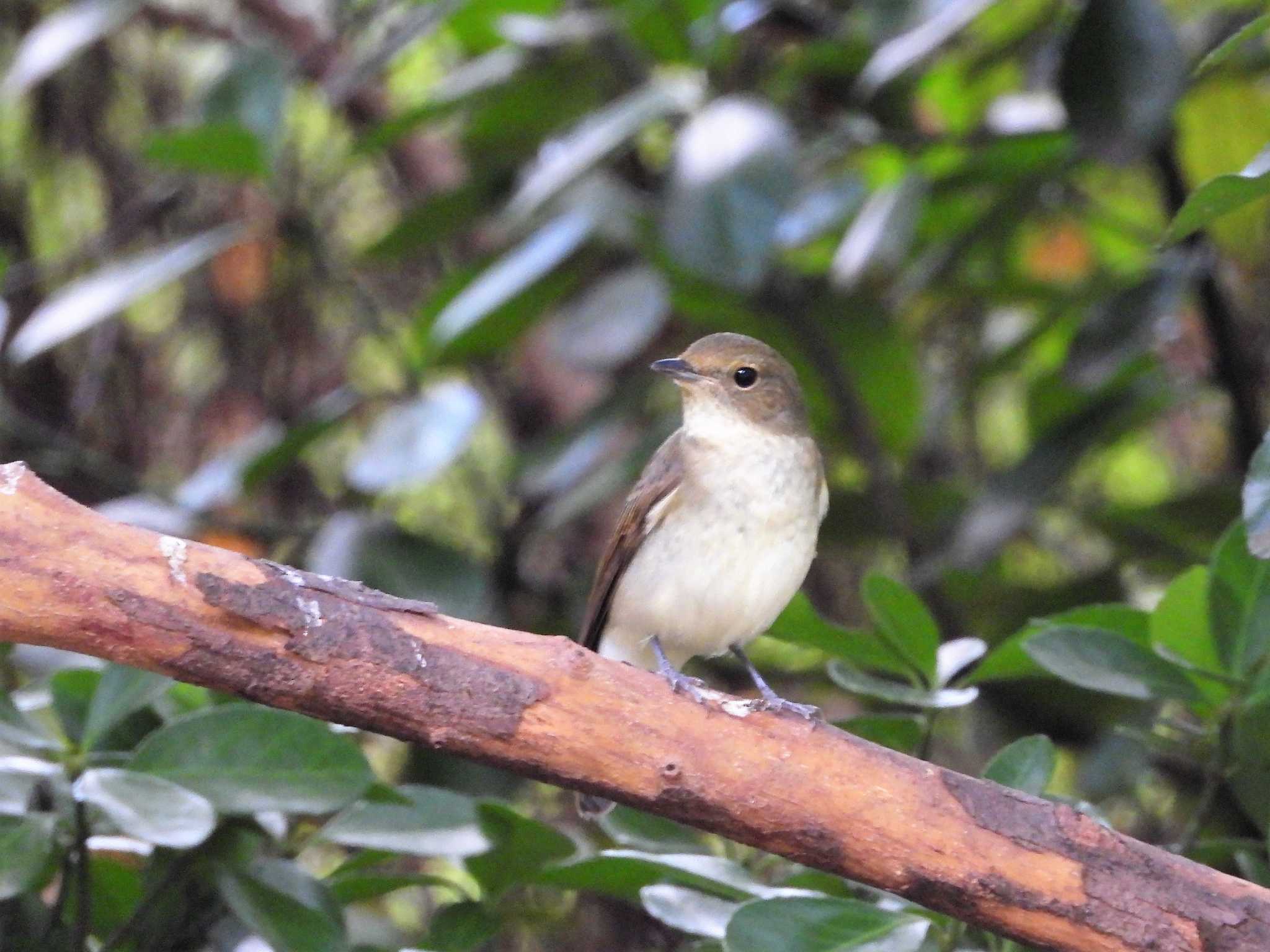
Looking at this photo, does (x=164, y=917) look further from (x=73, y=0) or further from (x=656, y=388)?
(x=73, y=0)

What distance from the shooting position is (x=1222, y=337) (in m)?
4.36

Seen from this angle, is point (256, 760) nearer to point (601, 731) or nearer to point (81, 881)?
point (81, 881)

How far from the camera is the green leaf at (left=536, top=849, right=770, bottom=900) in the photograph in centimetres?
255

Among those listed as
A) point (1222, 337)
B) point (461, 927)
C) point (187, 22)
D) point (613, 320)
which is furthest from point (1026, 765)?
point (187, 22)

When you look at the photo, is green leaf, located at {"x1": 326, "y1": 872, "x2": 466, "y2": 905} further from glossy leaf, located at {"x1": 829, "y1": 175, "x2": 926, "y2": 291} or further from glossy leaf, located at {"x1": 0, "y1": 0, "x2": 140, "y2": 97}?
glossy leaf, located at {"x1": 0, "y1": 0, "x2": 140, "y2": 97}

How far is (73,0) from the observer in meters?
5.76

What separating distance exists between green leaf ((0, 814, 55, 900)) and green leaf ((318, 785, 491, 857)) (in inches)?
19.2

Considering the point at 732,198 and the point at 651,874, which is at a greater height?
the point at 732,198

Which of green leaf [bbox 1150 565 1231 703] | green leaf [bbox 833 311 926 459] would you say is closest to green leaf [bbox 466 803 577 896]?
green leaf [bbox 1150 565 1231 703]

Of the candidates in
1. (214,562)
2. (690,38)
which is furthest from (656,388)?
(214,562)

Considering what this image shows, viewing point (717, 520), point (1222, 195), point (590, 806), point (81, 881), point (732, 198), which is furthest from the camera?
point (732, 198)

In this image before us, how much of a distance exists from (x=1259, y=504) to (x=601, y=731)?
1003mm

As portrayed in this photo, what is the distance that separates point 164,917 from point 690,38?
2.70 m

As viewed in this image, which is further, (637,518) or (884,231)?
(884,231)
